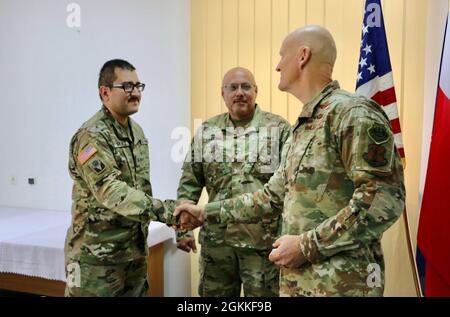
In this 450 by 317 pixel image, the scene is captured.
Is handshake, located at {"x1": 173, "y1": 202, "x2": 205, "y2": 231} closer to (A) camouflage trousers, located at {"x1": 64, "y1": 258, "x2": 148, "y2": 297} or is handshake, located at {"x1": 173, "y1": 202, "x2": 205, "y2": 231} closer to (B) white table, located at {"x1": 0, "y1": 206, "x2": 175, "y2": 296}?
(A) camouflage trousers, located at {"x1": 64, "y1": 258, "x2": 148, "y2": 297}

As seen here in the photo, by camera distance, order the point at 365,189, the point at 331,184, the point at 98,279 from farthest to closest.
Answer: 1. the point at 98,279
2. the point at 331,184
3. the point at 365,189

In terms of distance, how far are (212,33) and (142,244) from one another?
4.29ft

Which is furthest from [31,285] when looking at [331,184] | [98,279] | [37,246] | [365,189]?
[365,189]

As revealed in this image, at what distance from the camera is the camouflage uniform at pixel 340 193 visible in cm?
102

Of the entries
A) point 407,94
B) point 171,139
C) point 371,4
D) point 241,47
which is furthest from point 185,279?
Result: point 371,4

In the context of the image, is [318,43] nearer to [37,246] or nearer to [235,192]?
[235,192]

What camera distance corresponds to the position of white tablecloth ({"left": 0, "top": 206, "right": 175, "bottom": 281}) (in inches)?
84.0

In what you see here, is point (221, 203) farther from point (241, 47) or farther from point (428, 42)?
point (428, 42)

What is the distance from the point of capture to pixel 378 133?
1039 millimetres

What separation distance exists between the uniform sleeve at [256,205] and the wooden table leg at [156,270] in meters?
0.94

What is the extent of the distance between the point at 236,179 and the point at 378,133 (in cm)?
92

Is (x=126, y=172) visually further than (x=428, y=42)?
No
